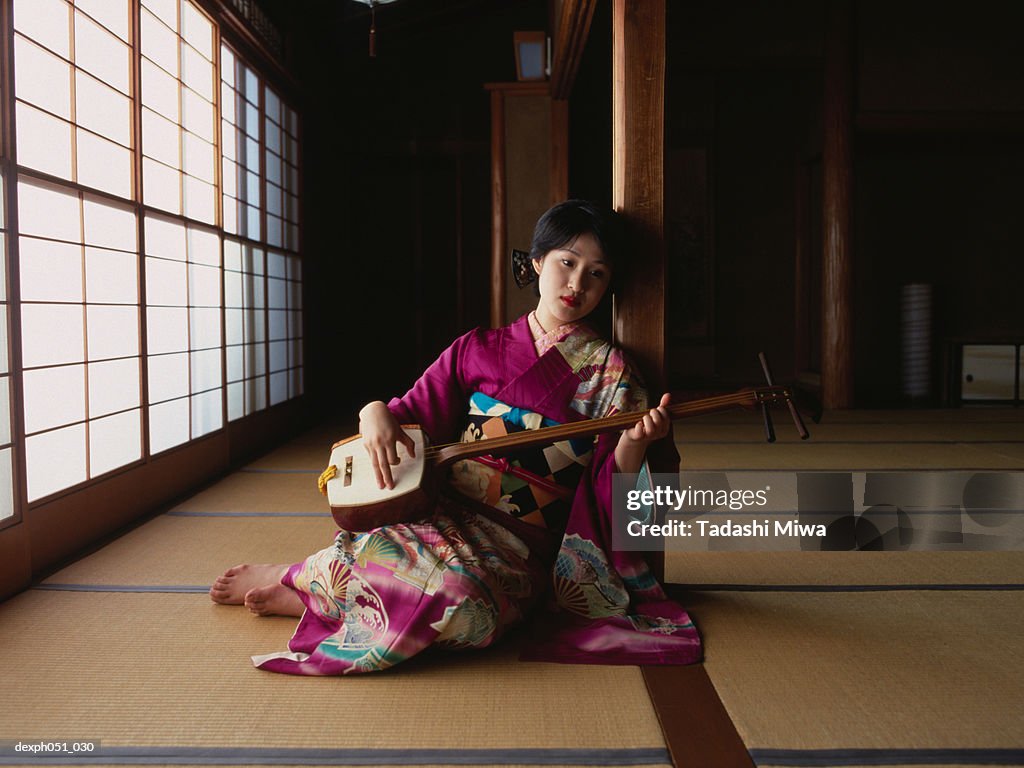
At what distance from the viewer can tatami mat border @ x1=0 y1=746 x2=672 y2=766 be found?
1318mm

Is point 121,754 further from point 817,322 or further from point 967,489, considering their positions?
point 817,322

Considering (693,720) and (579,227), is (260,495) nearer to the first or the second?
(579,227)

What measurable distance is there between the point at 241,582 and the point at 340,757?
2.81ft

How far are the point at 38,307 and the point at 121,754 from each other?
1.68m

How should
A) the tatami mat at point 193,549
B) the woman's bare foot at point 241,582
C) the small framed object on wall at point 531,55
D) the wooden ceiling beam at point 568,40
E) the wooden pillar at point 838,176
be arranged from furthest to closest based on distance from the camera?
the wooden pillar at point 838,176, the small framed object on wall at point 531,55, the wooden ceiling beam at point 568,40, the tatami mat at point 193,549, the woman's bare foot at point 241,582

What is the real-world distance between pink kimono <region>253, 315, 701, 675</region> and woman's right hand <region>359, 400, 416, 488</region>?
122 mm

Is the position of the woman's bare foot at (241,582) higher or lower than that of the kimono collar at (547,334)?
lower

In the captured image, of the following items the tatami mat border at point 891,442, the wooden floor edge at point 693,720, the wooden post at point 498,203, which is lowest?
the wooden floor edge at point 693,720

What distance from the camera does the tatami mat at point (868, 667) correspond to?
4.64 feet

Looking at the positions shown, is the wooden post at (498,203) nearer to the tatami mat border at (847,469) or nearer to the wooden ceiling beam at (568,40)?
the wooden ceiling beam at (568,40)

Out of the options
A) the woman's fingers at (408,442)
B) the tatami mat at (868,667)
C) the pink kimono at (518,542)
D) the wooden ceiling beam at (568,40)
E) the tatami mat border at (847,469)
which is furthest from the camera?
the wooden ceiling beam at (568,40)

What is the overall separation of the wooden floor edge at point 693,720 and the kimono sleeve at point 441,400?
73 centimetres

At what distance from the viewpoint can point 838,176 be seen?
236 inches

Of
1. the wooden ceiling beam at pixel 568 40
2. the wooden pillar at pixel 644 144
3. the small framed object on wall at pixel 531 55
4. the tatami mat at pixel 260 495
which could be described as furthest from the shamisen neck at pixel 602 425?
the small framed object on wall at pixel 531 55
